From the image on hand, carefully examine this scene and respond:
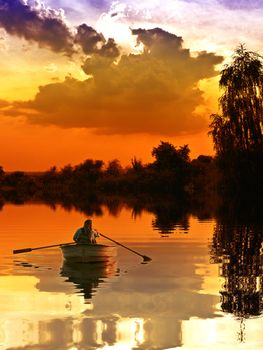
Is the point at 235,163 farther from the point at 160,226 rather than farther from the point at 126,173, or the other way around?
the point at 126,173

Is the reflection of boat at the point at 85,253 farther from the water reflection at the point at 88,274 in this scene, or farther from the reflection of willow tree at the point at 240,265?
the reflection of willow tree at the point at 240,265

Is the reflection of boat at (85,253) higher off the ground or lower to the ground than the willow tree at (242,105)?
lower

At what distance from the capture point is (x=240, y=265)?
20234 mm

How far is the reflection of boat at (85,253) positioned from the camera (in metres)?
20.3

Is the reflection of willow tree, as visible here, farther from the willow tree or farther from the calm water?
the willow tree

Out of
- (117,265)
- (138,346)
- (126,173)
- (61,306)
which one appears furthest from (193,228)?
(126,173)

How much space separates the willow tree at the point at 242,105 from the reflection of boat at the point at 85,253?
37179 millimetres

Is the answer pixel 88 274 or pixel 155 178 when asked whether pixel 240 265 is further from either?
pixel 155 178

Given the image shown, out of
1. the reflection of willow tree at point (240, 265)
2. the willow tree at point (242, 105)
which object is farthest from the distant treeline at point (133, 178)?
the reflection of willow tree at point (240, 265)

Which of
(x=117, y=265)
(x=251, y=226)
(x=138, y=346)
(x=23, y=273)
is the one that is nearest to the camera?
(x=138, y=346)

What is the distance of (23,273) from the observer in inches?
744

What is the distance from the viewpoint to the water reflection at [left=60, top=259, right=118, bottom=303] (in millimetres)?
16036

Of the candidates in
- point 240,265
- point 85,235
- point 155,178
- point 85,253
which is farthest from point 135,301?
point 155,178

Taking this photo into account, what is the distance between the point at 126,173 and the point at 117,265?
357 feet
